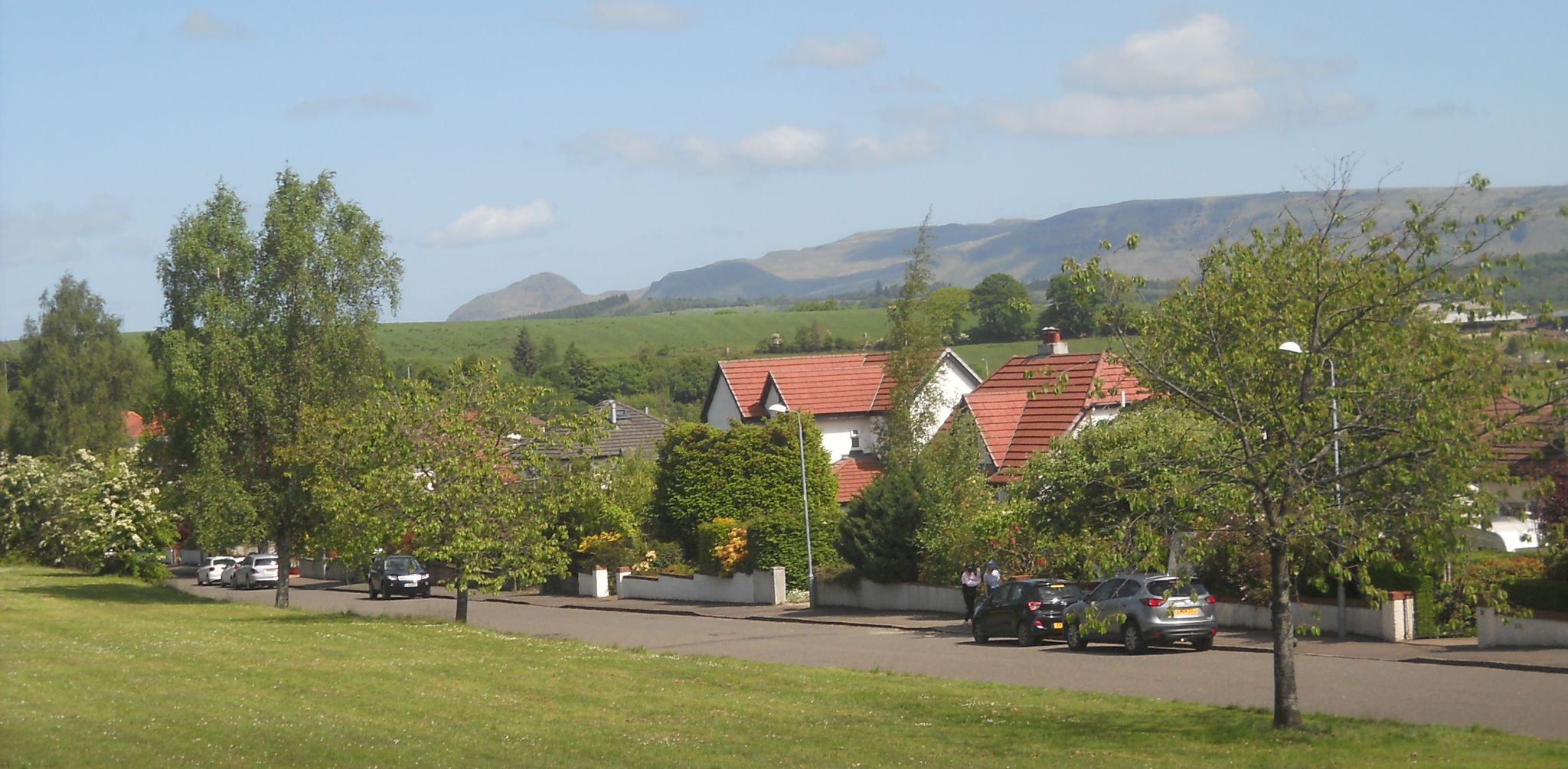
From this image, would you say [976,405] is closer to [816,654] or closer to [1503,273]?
[816,654]

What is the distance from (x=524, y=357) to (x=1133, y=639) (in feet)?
508

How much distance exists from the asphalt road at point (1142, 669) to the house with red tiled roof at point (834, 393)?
1895 centimetres

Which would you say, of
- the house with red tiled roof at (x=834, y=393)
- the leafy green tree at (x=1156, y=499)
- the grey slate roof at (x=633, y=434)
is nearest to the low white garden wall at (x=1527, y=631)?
the leafy green tree at (x=1156, y=499)

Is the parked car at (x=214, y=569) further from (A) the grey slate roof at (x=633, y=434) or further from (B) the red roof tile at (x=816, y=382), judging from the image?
(B) the red roof tile at (x=816, y=382)

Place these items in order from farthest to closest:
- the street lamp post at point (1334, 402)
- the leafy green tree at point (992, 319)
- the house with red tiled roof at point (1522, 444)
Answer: the leafy green tree at point (992, 319), the street lamp post at point (1334, 402), the house with red tiled roof at point (1522, 444)

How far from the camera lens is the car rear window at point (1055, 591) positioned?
29094mm

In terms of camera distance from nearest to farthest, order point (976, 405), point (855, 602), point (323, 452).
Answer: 1. point (323, 452)
2. point (855, 602)
3. point (976, 405)

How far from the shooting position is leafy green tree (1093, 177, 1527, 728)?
45.7 feet

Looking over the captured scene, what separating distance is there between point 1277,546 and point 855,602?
25.7 m

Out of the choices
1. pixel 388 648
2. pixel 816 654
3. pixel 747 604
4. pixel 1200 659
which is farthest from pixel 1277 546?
pixel 747 604

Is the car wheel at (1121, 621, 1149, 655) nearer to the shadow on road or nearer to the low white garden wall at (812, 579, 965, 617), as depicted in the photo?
the low white garden wall at (812, 579, 965, 617)

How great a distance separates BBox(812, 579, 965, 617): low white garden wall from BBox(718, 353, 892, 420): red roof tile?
Result: 1578 cm

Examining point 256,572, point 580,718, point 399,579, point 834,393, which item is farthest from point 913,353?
point 580,718

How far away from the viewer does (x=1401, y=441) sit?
14.1 metres
